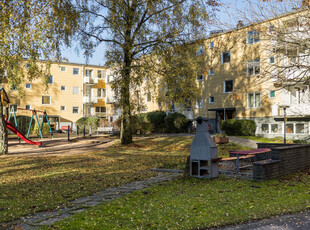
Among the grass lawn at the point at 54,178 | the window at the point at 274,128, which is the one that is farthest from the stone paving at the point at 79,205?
the window at the point at 274,128

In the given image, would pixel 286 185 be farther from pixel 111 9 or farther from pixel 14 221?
pixel 111 9

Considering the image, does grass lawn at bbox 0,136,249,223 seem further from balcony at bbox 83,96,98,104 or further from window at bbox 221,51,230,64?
balcony at bbox 83,96,98,104

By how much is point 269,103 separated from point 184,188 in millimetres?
24022

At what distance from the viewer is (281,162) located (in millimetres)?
10234

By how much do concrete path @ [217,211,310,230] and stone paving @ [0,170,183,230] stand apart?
297 centimetres

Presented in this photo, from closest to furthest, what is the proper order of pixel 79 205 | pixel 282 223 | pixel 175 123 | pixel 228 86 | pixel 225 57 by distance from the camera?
pixel 282 223 → pixel 79 205 → pixel 228 86 → pixel 225 57 → pixel 175 123

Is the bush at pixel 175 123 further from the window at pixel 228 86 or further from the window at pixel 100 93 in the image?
the window at pixel 100 93

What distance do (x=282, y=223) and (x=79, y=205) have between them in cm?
397

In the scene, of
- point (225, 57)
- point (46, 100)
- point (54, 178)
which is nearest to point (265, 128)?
point (225, 57)

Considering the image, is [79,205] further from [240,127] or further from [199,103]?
[199,103]

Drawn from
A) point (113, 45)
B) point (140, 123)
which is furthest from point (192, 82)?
point (140, 123)

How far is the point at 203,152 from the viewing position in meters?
9.58

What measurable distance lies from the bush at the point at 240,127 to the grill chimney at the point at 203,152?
2071cm

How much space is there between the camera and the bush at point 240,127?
97.1 ft
